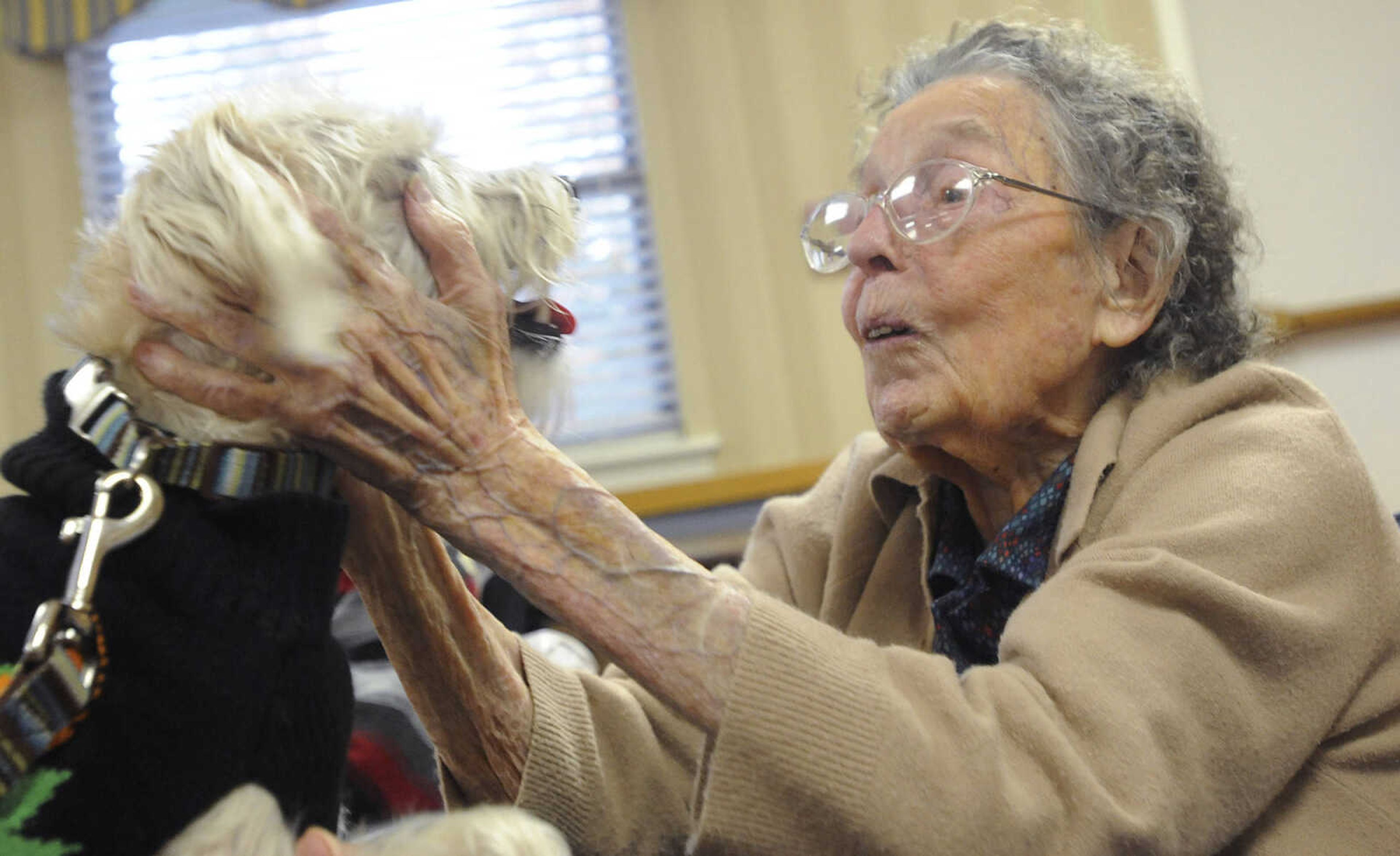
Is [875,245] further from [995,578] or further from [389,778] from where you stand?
[389,778]

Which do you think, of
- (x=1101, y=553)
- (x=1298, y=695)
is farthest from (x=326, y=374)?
(x=1298, y=695)

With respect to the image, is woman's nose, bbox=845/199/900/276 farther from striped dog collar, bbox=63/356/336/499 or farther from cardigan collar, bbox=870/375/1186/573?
striped dog collar, bbox=63/356/336/499

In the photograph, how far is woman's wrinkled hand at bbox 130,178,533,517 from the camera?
75 cm

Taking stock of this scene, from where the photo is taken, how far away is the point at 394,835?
76 cm

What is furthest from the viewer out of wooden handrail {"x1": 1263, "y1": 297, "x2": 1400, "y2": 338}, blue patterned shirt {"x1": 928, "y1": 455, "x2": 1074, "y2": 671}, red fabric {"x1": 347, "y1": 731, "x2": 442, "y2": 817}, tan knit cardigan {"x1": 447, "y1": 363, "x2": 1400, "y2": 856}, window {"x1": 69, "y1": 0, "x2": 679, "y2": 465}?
window {"x1": 69, "y1": 0, "x2": 679, "y2": 465}

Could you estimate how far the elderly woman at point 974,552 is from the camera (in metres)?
0.74

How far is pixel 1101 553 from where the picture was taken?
33.5 inches

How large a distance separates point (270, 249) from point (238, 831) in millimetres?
335

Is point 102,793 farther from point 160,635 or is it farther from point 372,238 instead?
point 372,238

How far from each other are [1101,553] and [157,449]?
0.62 metres

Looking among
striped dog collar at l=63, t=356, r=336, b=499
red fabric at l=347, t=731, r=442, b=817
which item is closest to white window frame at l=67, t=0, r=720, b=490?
red fabric at l=347, t=731, r=442, b=817

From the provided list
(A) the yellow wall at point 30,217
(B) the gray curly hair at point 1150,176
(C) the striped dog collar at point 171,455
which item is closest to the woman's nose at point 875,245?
(B) the gray curly hair at point 1150,176

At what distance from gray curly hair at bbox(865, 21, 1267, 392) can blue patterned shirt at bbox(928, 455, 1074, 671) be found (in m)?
0.14

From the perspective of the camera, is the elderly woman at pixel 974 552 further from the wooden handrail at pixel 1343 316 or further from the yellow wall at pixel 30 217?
the yellow wall at pixel 30 217
